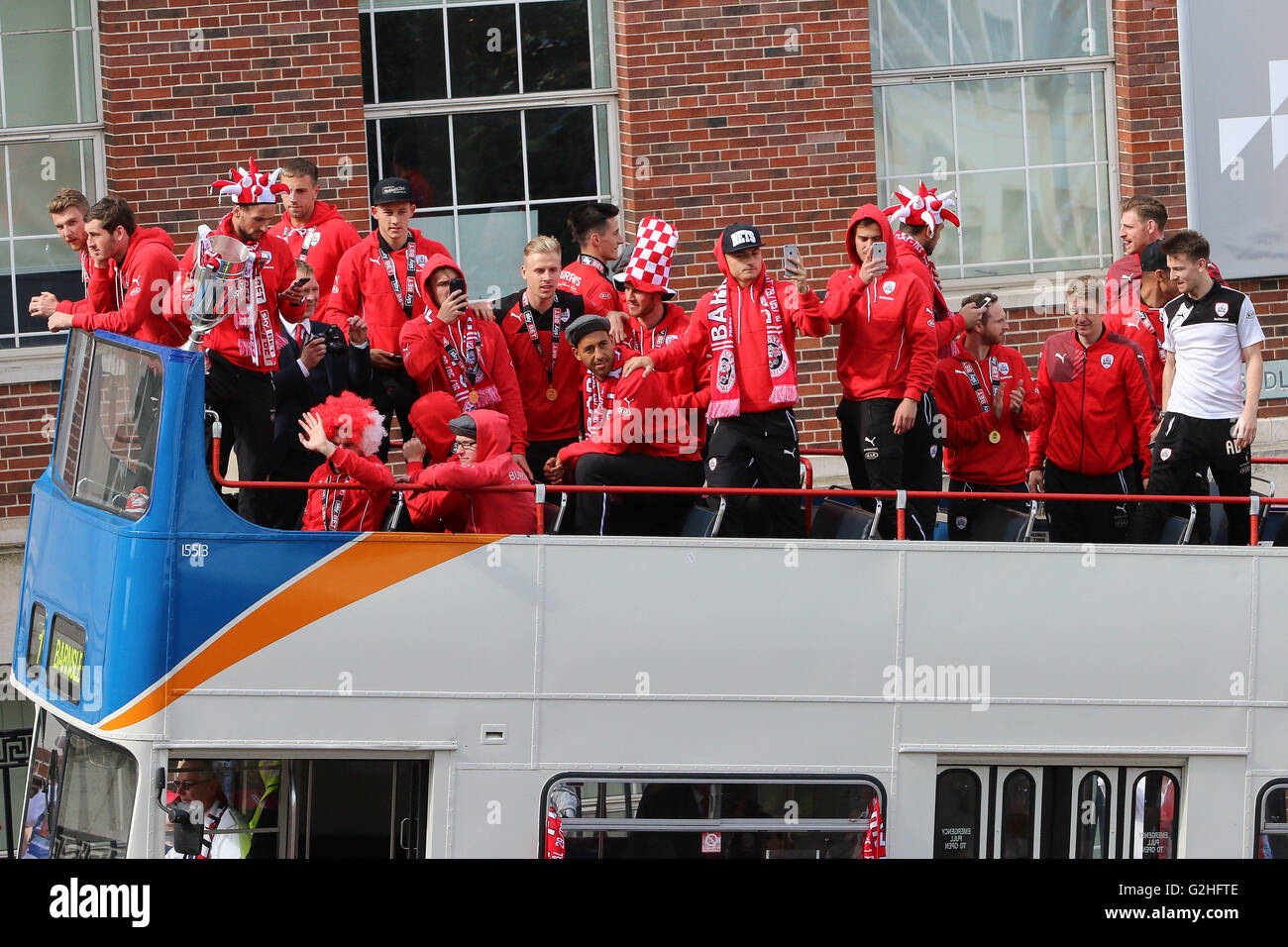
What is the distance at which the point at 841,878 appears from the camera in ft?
23.2

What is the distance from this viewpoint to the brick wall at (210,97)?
12680mm

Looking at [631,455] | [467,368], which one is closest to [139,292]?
[467,368]

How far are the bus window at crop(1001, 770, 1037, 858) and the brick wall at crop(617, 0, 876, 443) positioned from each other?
608 cm

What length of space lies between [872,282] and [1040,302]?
5.30m

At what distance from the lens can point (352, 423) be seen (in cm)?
749

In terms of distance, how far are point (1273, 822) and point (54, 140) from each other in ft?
32.9

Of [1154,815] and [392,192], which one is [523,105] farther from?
[1154,815]

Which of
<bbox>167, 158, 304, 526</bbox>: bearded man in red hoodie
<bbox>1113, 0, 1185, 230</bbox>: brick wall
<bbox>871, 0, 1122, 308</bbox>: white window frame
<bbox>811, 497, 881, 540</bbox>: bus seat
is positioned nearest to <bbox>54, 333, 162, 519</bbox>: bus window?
<bbox>167, 158, 304, 526</bbox>: bearded man in red hoodie

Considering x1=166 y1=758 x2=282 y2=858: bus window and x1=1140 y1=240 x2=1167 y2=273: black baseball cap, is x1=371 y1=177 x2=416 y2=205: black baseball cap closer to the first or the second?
x1=166 y1=758 x2=282 y2=858: bus window

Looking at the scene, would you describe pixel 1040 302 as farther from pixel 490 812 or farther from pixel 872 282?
pixel 490 812

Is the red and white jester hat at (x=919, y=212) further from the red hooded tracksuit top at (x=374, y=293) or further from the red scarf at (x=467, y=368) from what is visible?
the red hooded tracksuit top at (x=374, y=293)

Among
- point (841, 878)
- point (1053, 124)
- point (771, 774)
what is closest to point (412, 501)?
point (771, 774)

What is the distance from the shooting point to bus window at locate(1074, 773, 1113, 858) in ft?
24.3

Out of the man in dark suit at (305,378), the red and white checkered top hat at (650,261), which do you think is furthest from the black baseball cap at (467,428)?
the red and white checkered top hat at (650,261)
